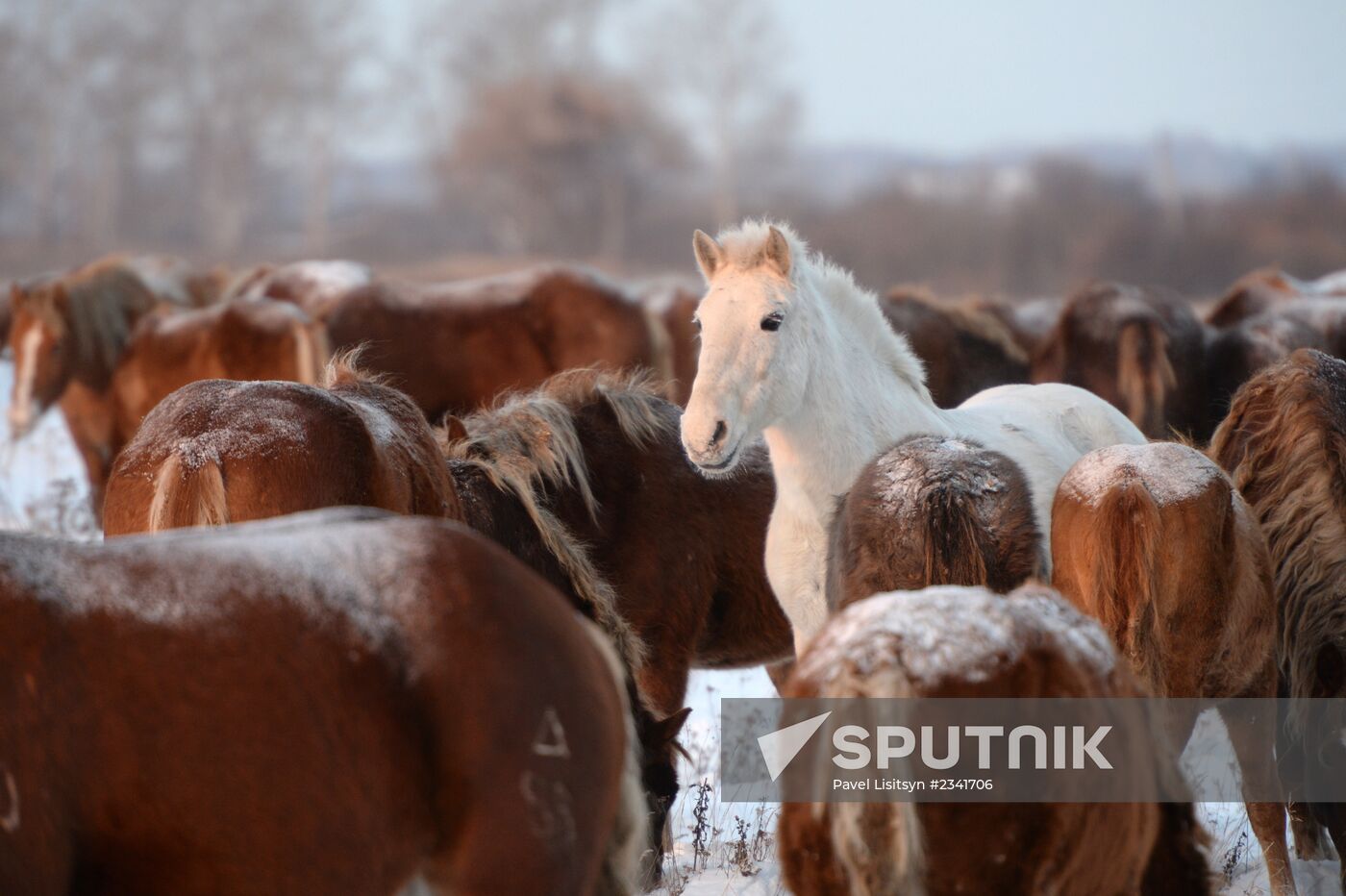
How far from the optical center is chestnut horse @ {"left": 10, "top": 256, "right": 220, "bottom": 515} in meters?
8.66

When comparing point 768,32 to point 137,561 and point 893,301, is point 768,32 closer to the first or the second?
point 893,301

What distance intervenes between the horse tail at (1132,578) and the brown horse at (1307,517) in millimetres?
867

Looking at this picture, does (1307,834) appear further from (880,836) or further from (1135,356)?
(1135,356)

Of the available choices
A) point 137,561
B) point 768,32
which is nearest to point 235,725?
point 137,561

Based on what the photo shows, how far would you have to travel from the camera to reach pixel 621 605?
14.1 feet

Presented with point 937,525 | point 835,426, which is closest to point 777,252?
point 835,426

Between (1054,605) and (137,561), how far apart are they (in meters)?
1.50

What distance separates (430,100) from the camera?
709 inches

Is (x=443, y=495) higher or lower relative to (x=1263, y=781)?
higher

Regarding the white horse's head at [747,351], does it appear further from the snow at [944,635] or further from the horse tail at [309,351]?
the horse tail at [309,351]

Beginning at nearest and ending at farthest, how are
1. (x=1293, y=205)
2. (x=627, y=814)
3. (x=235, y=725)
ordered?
1. (x=235, y=725)
2. (x=627, y=814)
3. (x=1293, y=205)

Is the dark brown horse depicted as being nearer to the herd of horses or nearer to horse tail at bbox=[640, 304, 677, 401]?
horse tail at bbox=[640, 304, 677, 401]

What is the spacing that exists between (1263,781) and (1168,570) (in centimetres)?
87

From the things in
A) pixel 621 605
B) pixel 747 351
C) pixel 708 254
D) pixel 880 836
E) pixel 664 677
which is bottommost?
pixel 664 677
